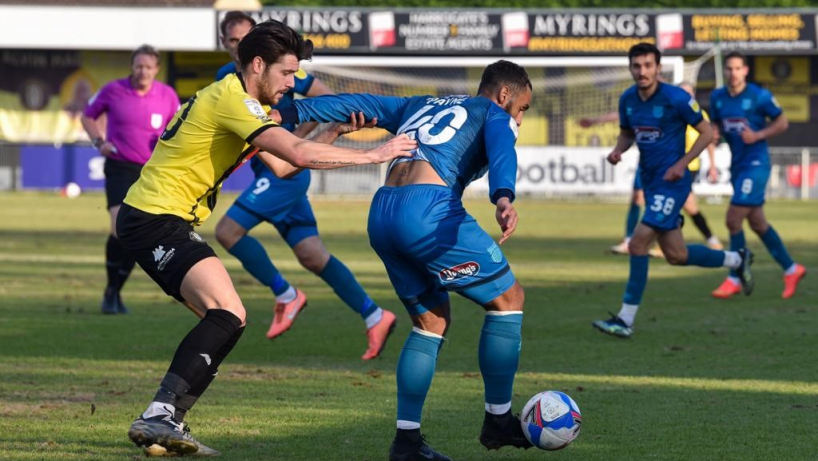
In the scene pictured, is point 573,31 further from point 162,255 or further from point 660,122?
point 162,255

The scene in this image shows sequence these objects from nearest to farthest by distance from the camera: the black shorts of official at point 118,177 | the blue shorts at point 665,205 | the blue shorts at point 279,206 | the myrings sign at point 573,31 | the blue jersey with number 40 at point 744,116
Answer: the blue shorts at point 279,206 < the blue shorts at point 665,205 < the black shorts of official at point 118,177 < the blue jersey with number 40 at point 744,116 < the myrings sign at point 573,31

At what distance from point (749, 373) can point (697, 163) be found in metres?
8.51

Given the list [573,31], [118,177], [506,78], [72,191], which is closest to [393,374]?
[506,78]

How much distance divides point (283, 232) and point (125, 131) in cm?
241

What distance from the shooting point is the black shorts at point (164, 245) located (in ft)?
19.4

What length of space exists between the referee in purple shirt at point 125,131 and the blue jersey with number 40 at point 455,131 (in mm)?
5416

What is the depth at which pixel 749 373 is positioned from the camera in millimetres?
8148

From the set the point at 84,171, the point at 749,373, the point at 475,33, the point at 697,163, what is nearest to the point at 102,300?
the point at 749,373

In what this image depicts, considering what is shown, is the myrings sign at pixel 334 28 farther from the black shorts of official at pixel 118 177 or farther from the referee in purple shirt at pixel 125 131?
the black shorts of official at pixel 118 177

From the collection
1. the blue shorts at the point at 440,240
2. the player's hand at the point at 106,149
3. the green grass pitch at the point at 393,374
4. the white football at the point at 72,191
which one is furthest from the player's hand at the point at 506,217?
the white football at the point at 72,191

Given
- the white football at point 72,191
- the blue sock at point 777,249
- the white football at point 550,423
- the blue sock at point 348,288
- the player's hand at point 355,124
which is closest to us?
the white football at point 550,423

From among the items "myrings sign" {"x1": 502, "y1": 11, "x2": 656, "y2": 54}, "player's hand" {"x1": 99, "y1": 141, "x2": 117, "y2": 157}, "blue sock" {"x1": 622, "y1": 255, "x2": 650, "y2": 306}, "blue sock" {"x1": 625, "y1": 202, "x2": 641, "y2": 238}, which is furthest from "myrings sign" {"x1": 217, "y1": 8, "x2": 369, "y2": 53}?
"blue sock" {"x1": 622, "y1": 255, "x2": 650, "y2": 306}

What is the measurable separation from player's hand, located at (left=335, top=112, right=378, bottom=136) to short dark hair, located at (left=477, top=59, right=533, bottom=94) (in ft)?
1.83

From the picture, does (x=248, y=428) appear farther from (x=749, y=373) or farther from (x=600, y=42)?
(x=600, y=42)
